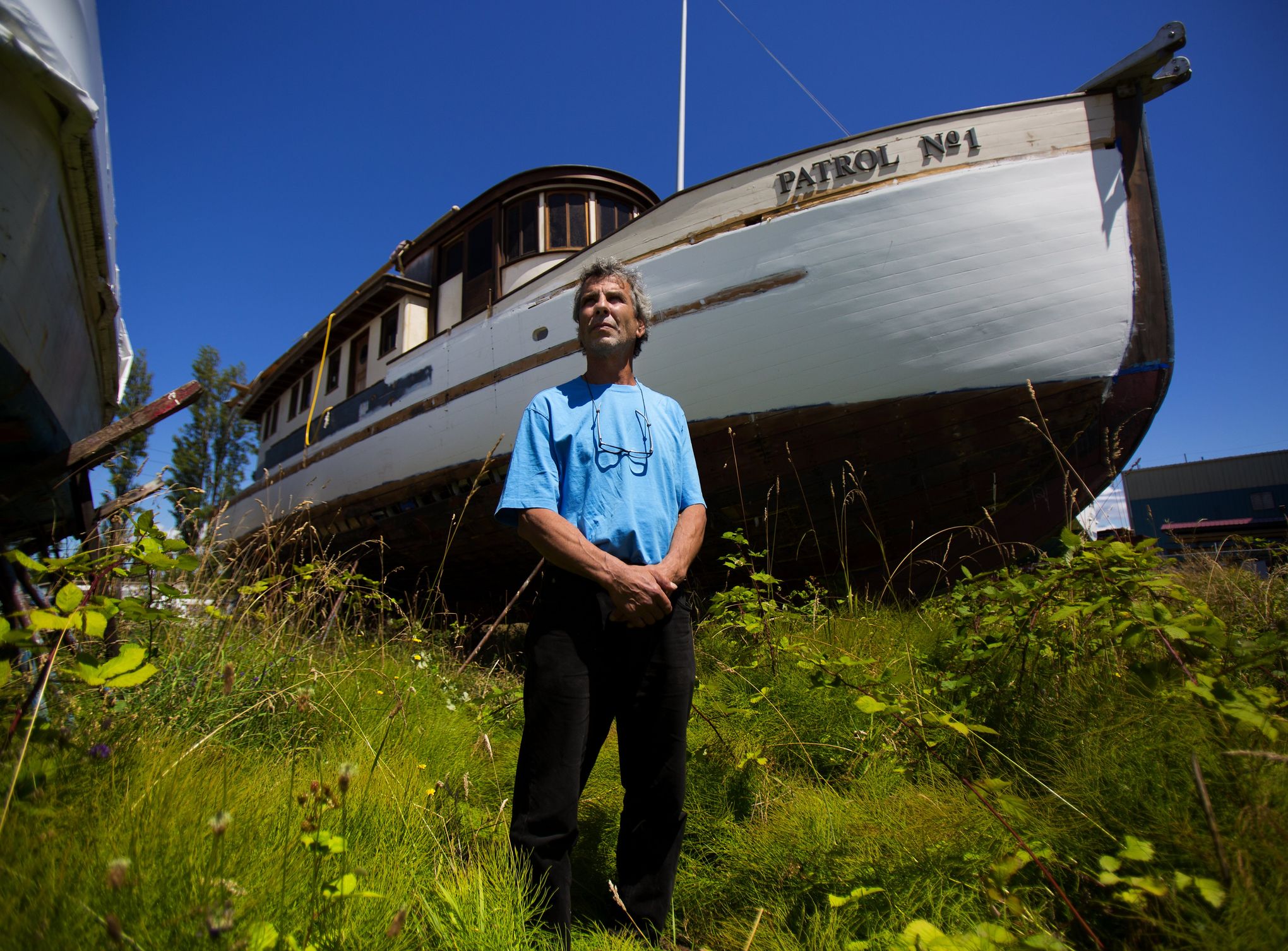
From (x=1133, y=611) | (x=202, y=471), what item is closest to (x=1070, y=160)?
(x=1133, y=611)

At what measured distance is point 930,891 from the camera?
45.8 inches

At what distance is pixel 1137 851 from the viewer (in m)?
0.93

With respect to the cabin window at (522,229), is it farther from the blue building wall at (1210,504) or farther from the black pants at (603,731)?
the blue building wall at (1210,504)

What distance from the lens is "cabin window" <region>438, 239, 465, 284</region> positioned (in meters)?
7.30

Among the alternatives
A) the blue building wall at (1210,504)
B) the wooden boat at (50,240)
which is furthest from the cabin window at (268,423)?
the blue building wall at (1210,504)

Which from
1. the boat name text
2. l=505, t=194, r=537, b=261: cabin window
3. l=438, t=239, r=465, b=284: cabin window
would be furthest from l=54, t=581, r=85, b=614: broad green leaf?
l=438, t=239, r=465, b=284: cabin window

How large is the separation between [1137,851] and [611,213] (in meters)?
6.79

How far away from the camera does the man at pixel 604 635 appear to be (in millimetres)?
1261

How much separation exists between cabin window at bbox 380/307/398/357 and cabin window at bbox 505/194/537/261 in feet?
6.99

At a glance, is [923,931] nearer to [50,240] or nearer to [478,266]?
[50,240]

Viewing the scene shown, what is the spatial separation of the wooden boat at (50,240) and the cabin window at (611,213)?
14.0ft

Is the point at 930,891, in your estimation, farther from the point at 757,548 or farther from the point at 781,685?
the point at 757,548

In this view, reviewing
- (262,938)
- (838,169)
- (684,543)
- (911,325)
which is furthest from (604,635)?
(838,169)

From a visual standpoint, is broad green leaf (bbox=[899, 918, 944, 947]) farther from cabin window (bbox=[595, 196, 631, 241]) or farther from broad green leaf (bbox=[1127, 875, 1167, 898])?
cabin window (bbox=[595, 196, 631, 241])
